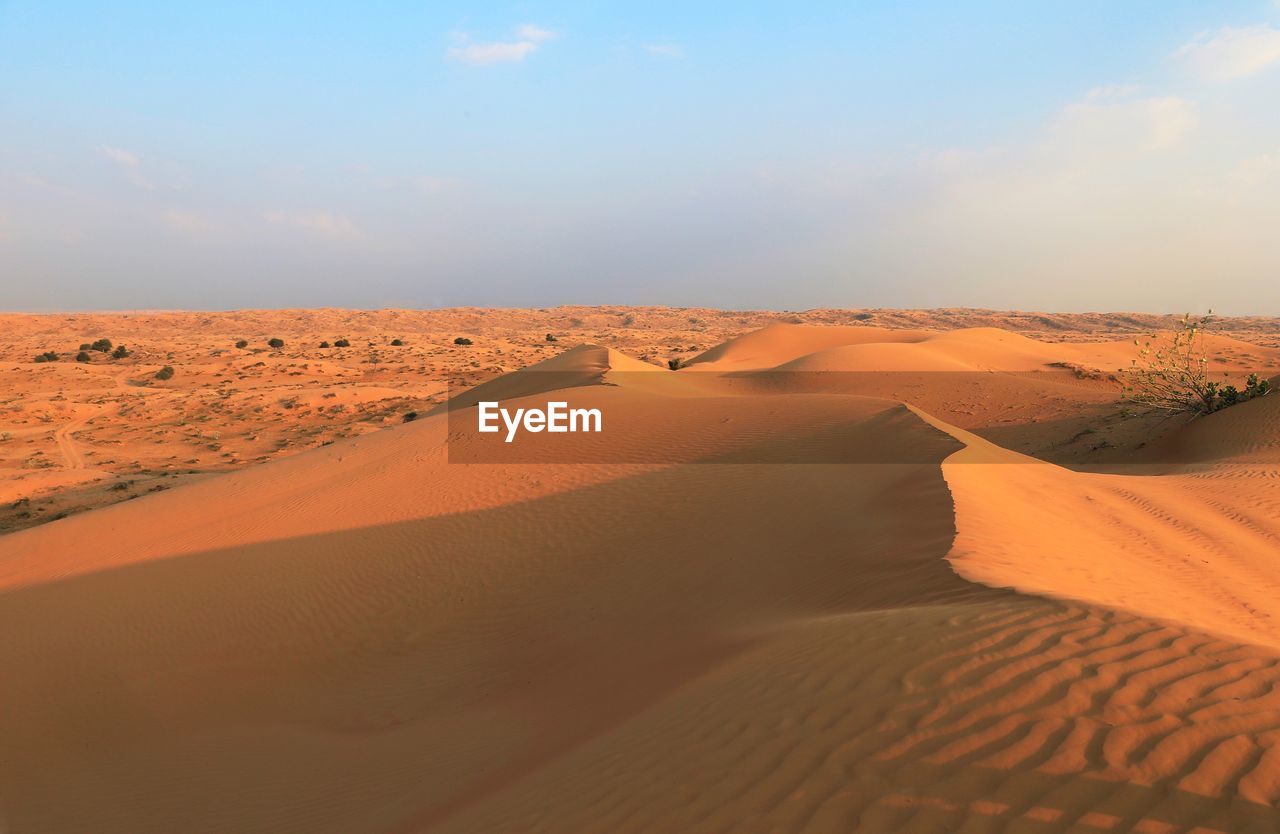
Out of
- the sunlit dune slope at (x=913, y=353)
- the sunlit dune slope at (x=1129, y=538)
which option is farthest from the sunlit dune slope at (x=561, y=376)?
the sunlit dune slope at (x=1129, y=538)

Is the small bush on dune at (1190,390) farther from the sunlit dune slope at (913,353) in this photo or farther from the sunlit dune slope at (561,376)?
the sunlit dune slope at (561,376)

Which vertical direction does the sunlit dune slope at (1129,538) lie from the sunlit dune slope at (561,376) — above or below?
below

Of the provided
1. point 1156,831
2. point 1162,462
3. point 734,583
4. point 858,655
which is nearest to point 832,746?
point 858,655

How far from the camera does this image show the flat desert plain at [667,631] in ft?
10.2

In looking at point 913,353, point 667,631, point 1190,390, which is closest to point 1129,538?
point 667,631

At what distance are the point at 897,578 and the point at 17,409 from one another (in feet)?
104

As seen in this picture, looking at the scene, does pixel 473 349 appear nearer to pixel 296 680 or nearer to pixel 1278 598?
pixel 296 680

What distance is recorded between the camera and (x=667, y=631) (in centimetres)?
642

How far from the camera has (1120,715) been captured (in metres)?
3.10

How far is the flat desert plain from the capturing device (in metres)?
3.09

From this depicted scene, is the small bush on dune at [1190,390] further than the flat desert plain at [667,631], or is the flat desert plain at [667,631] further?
the small bush on dune at [1190,390]

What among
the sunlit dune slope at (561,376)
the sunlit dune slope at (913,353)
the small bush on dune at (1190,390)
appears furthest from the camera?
the sunlit dune slope at (913,353)

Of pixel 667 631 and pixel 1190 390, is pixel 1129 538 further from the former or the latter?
pixel 1190 390

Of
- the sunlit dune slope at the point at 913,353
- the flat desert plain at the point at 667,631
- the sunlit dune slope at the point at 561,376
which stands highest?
the sunlit dune slope at the point at 913,353
